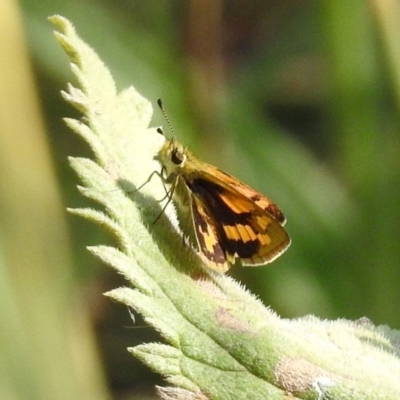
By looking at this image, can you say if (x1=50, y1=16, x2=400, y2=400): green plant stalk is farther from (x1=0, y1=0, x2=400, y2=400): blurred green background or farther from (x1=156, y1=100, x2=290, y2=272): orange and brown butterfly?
(x1=0, y1=0, x2=400, y2=400): blurred green background

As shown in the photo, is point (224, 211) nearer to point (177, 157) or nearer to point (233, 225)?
point (233, 225)

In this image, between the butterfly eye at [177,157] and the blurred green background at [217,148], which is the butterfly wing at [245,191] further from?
the blurred green background at [217,148]

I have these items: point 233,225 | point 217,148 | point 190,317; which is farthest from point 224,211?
point 217,148

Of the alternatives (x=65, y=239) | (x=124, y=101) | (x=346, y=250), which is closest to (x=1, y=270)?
(x=65, y=239)

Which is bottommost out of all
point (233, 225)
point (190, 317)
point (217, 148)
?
point (190, 317)

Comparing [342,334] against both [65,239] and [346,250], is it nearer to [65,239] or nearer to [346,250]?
[65,239]

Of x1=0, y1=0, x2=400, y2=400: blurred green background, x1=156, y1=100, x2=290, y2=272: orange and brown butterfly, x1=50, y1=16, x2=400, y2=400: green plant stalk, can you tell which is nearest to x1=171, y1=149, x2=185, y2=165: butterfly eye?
x1=156, y1=100, x2=290, y2=272: orange and brown butterfly

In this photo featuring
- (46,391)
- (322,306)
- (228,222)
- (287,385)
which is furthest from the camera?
(322,306)
